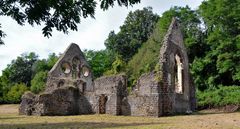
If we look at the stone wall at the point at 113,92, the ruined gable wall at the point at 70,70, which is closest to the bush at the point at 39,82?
the ruined gable wall at the point at 70,70

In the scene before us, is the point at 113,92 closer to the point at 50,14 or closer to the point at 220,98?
the point at 220,98

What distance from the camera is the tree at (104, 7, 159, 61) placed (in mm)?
68625

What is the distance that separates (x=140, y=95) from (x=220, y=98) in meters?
9.65

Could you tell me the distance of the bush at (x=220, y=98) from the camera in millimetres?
32281

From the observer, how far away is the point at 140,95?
85.7 feet

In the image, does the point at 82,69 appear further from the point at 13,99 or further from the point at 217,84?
the point at 13,99

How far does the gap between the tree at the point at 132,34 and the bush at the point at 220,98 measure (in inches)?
1330

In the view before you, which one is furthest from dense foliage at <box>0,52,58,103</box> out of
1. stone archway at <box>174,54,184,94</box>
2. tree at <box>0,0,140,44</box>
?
tree at <box>0,0,140,44</box>

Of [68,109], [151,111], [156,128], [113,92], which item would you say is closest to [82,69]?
[68,109]

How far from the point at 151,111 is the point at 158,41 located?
101 feet

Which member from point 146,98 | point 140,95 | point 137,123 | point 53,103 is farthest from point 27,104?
point 137,123

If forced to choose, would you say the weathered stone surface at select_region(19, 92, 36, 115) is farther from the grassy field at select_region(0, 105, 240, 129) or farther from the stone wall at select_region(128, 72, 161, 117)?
the grassy field at select_region(0, 105, 240, 129)

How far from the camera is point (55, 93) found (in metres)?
30.0

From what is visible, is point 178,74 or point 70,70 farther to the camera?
point 70,70
